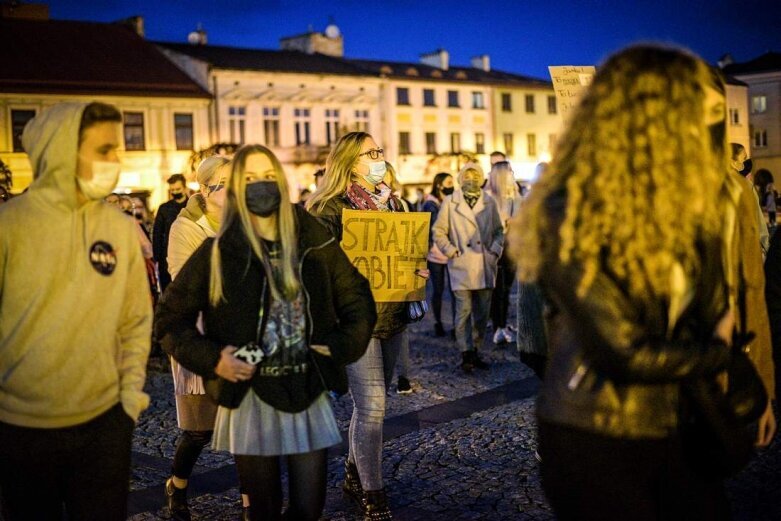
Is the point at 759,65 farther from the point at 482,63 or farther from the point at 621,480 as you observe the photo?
the point at 621,480

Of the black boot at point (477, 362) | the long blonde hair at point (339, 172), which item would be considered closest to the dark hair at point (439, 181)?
the black boot at point (477, 362)

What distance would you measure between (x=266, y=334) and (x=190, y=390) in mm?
1896

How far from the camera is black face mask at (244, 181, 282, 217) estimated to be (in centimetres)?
391

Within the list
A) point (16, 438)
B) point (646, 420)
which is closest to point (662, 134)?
point (646, 420)

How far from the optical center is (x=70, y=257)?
11.1 feet

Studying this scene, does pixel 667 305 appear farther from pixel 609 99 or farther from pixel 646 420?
pixel 609 99

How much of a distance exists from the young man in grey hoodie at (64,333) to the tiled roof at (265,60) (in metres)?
46.6

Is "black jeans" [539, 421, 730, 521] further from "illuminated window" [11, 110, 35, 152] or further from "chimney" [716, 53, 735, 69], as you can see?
"chimney" [716, 53, 735, 69]

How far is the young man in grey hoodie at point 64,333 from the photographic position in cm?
333

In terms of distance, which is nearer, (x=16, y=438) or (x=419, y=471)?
(x=16, y=438)

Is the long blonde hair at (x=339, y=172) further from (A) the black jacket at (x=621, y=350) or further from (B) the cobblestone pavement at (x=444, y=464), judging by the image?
(A) the black jacket at (x=621, y=350)

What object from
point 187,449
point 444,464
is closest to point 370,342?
point 187,449

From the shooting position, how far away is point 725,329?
2.77 m

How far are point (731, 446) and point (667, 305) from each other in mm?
448
